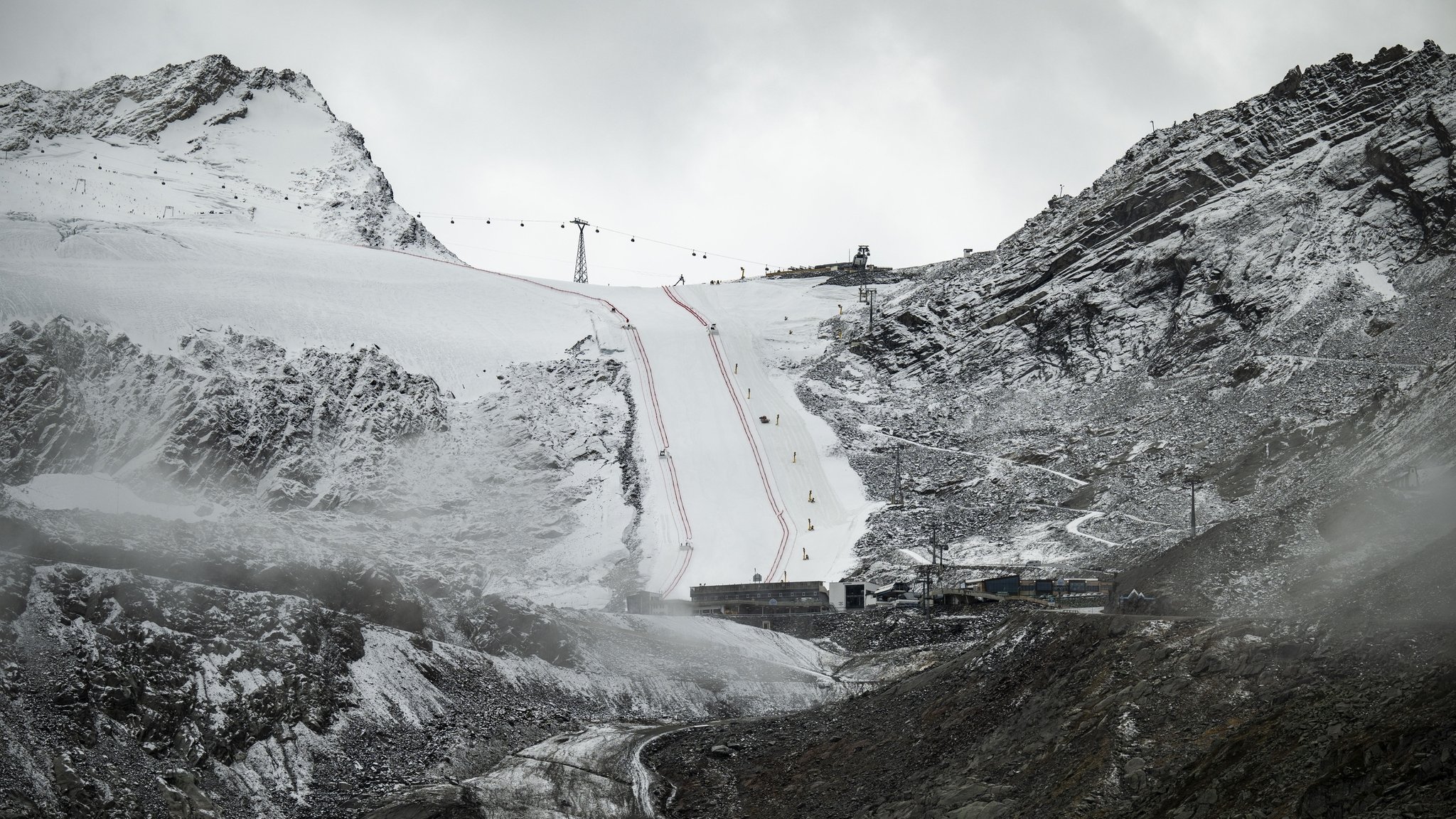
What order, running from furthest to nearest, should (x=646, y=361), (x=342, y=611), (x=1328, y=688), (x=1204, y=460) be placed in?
(x=646, y=361) → (x=1204, y=460) → (x=342, y=611) → (x=1328, y=688)

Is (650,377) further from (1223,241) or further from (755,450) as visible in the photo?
(1223,241)

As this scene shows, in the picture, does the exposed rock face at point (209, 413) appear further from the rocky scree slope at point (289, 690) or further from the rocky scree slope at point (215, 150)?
the rocky scree slope at point (215, 150)

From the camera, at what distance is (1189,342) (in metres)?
86.9

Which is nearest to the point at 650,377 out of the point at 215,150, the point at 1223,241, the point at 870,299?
the point at 870,299

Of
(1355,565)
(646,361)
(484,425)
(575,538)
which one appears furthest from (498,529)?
(1355,565)

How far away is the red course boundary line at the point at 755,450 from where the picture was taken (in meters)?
74.2

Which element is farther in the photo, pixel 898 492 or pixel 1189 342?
pixel 1189 342

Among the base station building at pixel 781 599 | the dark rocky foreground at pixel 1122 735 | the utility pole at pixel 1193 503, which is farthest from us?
the base station building at pixel 781 599

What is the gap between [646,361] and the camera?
10069cm

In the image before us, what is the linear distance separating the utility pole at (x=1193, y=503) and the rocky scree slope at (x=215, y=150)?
88.8m

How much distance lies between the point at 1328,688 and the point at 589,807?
21.5m

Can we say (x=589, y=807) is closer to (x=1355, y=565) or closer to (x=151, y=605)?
(x=151, y=605)

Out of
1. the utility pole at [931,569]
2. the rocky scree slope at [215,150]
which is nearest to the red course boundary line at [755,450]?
the utility pole at [931,569]

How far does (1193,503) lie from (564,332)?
193ft
